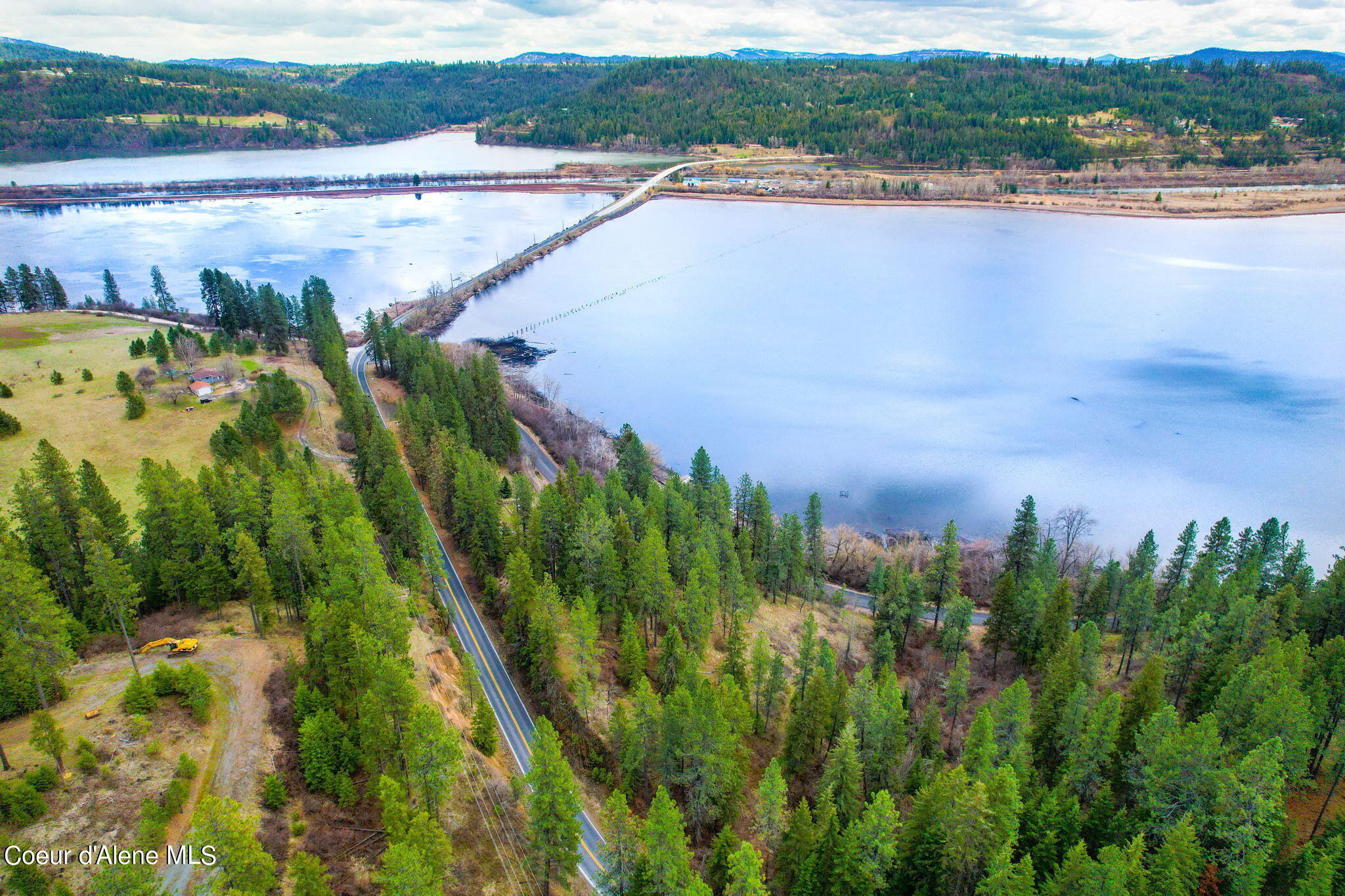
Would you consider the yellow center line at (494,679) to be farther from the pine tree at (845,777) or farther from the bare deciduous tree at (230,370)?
the bare deciduous tree at (230,370)

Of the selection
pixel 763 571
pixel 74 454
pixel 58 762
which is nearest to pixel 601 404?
pixel 763 571

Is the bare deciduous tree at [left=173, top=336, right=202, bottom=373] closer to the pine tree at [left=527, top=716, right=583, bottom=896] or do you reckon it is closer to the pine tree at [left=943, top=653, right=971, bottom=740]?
the pine tree at [left=527, top=716, right=583, bottom=896]

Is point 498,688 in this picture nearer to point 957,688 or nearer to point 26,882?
point 26,882

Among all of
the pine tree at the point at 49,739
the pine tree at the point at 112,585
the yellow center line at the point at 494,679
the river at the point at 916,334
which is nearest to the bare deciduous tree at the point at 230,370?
the river at the point at 916,334

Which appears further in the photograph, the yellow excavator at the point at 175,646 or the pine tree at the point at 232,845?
the yellow excavator at the point at 175,646

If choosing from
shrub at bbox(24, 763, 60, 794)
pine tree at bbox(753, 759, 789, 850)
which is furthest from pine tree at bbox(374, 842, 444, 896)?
pine tree at bbox(753, 759, 789, 850)
